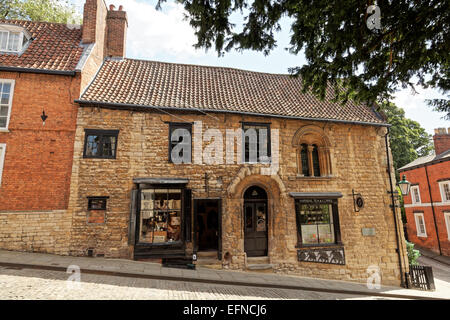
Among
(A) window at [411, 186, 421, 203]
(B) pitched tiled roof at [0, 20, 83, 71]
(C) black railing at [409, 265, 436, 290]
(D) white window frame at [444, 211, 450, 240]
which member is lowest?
(C) black railing at [409, 265, 436, 290]

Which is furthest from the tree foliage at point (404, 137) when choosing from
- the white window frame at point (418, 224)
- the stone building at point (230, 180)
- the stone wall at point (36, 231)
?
the stone wall at point (36, 231)

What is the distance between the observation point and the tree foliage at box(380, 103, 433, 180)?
26.2 m

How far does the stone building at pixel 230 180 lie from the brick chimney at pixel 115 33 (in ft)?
3.96

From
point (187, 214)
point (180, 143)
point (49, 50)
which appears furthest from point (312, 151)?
point (49, 50)

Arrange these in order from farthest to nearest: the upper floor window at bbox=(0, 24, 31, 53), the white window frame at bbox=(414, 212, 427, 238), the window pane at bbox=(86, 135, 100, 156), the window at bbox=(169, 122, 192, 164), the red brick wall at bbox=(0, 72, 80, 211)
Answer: the white window frame at bbox=(414, 212, 427, 238) → the upper floor window at bbox=(0, 24, 31, 53) → the window at bbox=(169, 122, 192, 164) → the window pane at bbox=(86, 135, 100, 156) → the red brick wall at bbox=(0, 72, 80, 211)

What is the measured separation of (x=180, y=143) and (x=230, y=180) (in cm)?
263

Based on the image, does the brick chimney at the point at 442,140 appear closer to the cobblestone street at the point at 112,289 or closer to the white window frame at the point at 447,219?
the white window frame at the point at 447,219

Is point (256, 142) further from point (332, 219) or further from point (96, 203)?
point (96, 203)

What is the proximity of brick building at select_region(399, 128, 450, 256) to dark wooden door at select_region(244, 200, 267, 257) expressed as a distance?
1689 cm

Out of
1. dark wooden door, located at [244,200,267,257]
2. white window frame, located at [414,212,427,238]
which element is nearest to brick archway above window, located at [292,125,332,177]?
dark wooden door, located at [244,200,267,257]

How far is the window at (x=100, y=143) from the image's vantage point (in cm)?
948

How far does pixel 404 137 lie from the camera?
86.9 feet

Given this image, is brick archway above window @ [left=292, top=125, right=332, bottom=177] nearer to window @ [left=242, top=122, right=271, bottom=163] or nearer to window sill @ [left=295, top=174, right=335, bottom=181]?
window sill @ [left=295, top=174, right=335, bottom=181]

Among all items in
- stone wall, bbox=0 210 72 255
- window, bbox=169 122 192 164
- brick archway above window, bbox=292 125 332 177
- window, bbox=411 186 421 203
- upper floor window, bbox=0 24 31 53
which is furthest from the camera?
window, bbox=411 186 421 203
